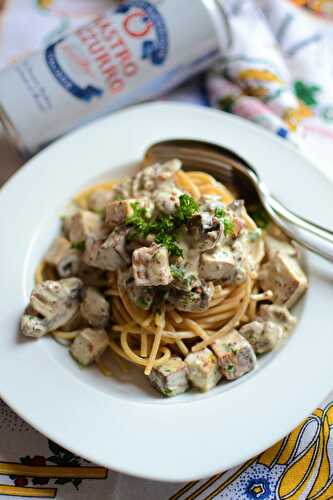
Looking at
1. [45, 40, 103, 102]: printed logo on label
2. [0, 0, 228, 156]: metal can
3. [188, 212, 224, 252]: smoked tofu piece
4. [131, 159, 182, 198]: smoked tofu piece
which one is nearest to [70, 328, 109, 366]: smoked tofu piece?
[188, 212, 224, 252]: smoked tofu piece

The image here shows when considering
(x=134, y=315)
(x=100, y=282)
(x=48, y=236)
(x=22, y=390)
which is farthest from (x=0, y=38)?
(x=22, y=390)

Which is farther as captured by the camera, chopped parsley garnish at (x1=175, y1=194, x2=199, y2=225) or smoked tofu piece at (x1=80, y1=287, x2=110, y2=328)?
smoked tofu piece at (x1=80, y1=287, x2=110, y2=328)

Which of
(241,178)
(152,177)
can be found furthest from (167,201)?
(241,178)

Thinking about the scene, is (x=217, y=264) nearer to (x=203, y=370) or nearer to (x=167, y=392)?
(x=203, y=370)

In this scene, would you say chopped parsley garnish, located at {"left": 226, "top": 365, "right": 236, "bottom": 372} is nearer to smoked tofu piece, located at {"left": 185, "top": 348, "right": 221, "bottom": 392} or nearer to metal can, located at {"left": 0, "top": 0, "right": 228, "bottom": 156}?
smoked tofu piece, located at {"left": 185, "top": 348, "right": 221, "bottom": 392}

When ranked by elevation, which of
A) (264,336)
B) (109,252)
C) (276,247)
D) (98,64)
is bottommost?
(264,336)

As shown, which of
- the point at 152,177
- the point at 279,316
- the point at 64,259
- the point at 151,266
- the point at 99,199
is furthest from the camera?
the point at 99,199
